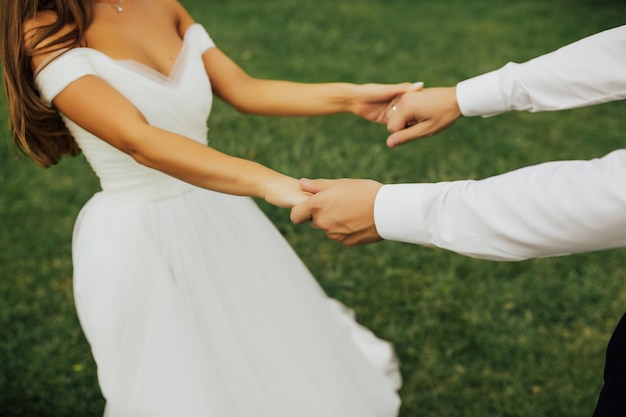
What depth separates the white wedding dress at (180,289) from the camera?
225 cm

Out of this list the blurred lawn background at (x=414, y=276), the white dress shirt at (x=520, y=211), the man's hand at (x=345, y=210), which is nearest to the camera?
the white dress shirt at (x=520, y=211)

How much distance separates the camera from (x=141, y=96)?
2238 millimetres

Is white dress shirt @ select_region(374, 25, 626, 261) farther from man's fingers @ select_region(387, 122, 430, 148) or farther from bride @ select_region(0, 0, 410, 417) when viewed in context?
man's fingers @ select_region(387, 122, 430, 148)

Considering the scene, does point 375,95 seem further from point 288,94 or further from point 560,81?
point 560,81

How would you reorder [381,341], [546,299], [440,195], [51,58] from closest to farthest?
[440,195] < [51,58] < [381,341] < [546,299]

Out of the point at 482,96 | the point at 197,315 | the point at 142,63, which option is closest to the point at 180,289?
the point at 197,315

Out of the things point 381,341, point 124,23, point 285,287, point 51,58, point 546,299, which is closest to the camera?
A: point 51,58

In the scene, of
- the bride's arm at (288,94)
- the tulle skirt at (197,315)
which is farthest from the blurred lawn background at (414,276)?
the bride's arm at (288,94)

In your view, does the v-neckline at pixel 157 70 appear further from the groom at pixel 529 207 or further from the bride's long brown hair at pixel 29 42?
the groom at pixel 529 207

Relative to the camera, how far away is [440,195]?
1861 mm

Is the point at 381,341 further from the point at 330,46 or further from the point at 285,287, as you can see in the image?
the point at 330,46

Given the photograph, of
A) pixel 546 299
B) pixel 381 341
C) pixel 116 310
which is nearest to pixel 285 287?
pixel 116 310

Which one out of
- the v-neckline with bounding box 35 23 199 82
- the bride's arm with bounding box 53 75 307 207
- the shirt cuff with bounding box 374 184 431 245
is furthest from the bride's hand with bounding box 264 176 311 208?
the v-neckline with bounding box 35 23 199 82

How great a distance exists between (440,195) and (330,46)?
20.1 ft
